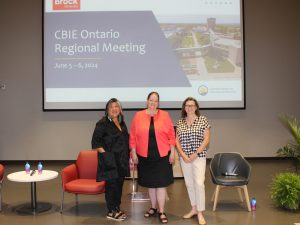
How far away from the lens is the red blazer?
15.4 ft

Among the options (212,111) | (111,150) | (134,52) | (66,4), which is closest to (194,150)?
(111,150)

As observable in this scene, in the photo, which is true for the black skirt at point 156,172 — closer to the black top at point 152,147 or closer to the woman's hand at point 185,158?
the black top at point 152,147

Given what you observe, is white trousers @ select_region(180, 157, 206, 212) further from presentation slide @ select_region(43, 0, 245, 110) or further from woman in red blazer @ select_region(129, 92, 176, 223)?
presentation slide @ select_region(43, 0, 245, 110)

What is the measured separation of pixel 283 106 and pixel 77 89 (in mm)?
4263

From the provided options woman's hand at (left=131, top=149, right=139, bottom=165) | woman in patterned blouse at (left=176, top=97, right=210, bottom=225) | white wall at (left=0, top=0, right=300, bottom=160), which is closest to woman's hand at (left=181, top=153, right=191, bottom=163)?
woman in patterned blouse at (left=176, top=97, right=210, bottom=225)

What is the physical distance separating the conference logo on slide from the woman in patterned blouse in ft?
13.8

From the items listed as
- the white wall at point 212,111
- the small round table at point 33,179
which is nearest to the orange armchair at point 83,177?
the small round table at point 33,179

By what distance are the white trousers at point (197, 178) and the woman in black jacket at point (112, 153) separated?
0.73m

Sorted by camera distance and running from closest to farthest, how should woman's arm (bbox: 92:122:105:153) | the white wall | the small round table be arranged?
woman's arm (bbox: 92:122:105:153), the small round table, the white wall

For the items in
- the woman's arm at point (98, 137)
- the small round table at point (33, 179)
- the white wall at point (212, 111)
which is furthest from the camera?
the white wall at point (212, 111)

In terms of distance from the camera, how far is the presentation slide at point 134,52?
8023 millimetres

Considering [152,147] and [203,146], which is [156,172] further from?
[203,146]

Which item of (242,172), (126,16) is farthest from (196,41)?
(242,172)

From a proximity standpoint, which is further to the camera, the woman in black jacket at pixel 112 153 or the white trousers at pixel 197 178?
the woman in black jacket at pixel 112 153
